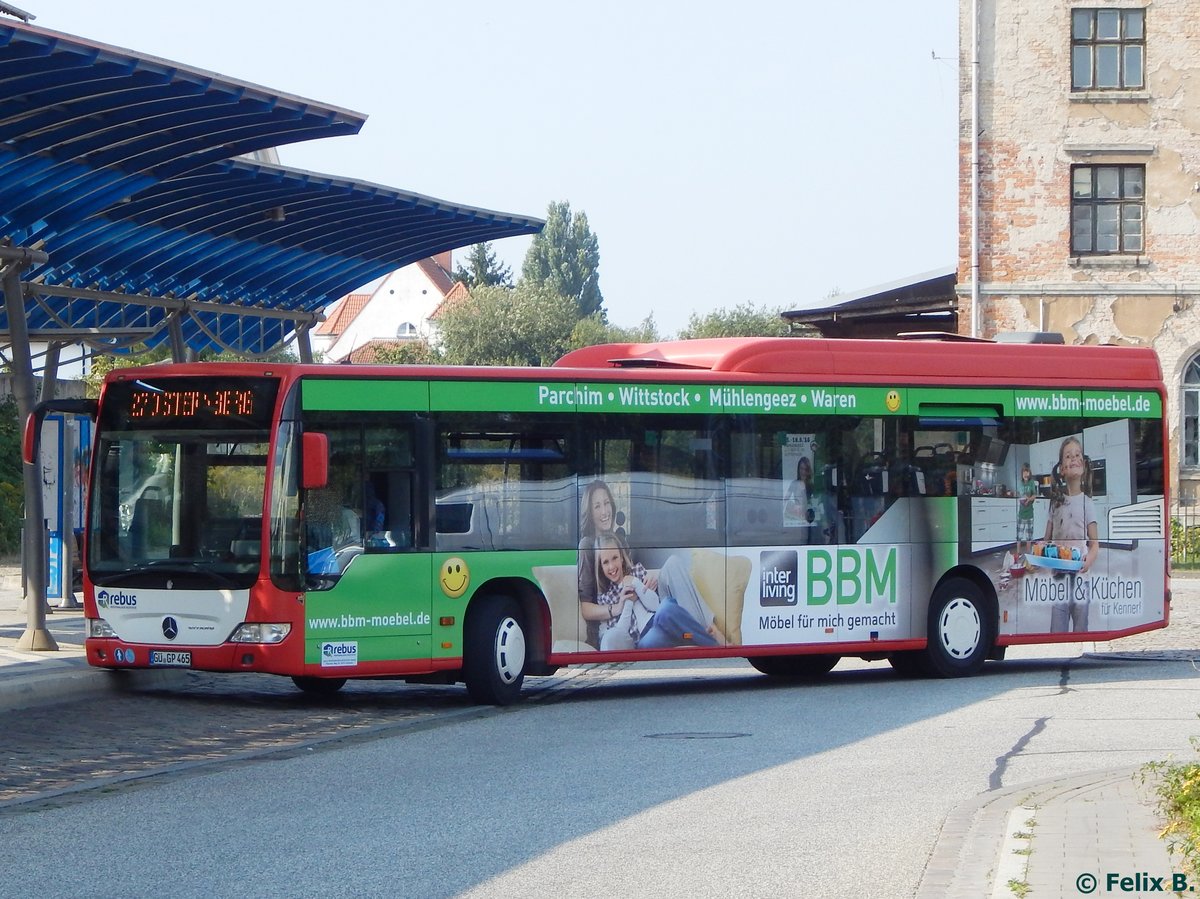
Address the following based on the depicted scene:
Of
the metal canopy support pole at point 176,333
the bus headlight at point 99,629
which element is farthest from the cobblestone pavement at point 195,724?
the metal canopy support pole at point 176,333

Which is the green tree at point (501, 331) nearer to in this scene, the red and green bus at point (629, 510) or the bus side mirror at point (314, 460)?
the red and green bus at point (629, 510)

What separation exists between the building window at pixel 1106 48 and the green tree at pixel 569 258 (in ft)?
352

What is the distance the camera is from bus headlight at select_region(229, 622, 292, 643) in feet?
45.9

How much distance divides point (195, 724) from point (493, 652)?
245 cm

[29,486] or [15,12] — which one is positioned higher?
[15,12]

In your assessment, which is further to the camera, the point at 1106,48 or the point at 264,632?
the point at 1106,48

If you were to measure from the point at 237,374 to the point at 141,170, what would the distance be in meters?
4.85

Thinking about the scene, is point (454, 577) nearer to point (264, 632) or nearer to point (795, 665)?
point (264, 632)

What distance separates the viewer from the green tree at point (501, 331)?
97.1 meters

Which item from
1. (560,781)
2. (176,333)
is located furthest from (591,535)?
(176,333)

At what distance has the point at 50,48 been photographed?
13695 millimetres

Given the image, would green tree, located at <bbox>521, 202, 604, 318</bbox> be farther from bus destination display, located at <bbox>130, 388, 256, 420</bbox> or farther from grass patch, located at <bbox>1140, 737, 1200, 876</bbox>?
grass patch, located at <bbox>1140, 737, 1200, 876</bbox>

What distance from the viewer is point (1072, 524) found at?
17.9 m

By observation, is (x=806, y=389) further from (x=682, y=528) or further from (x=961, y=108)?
(x=961, y=108)
